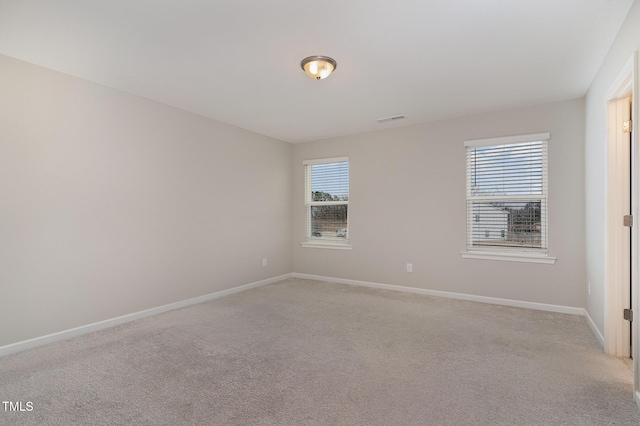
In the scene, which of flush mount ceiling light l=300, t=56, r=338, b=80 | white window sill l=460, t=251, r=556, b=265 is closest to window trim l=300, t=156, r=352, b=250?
white window sill l=460, t=251, r=556, b=265

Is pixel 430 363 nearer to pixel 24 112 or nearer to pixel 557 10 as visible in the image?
pixel 557 10

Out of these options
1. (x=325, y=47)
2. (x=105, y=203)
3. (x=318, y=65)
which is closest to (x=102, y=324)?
(x=105, y=203)

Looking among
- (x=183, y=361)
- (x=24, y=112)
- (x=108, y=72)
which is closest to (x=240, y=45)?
(x=108, y=72)

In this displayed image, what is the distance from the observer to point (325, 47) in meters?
2.64

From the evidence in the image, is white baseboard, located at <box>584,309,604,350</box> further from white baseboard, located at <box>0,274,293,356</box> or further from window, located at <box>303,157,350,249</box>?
white baseboard, located at <box>0,274,293,356</box>

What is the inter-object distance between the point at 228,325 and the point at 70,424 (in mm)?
1673

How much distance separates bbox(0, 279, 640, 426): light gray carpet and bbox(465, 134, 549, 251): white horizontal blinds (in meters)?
1.02

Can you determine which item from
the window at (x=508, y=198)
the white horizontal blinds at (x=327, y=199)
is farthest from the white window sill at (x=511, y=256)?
the white horizontal blinds at (x=327, y=199)

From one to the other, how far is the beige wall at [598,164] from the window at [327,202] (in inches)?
125

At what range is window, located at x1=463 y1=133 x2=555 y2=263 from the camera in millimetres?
4023

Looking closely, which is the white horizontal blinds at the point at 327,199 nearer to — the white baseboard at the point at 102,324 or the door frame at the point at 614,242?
the white baseboard at the point at 102,324

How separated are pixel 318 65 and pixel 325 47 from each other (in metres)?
0.21

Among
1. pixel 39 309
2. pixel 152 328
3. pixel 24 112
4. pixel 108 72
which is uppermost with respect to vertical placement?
pixel 108 72

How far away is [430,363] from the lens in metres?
2.52
